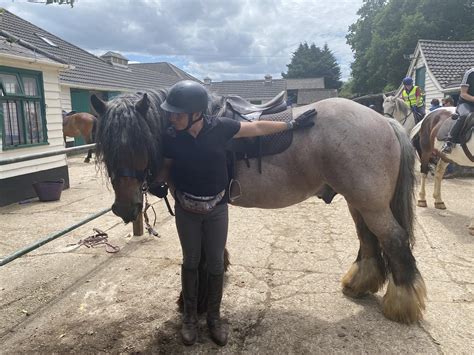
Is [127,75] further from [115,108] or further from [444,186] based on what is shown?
[115,108]

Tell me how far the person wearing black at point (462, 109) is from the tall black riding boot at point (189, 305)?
4.67 m

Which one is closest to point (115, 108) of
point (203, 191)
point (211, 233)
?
point (203, 191)

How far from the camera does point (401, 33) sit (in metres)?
29.9

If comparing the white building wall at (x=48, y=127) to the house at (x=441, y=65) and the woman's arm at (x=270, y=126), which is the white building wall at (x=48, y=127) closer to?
the woman's arm at (x=270, y=126)

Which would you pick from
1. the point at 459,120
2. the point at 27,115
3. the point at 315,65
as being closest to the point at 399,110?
the point at 459,120

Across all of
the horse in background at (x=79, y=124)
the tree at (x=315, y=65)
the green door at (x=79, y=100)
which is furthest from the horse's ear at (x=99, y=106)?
the tree at (x=315, y=65)

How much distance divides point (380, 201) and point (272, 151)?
0.87 metres

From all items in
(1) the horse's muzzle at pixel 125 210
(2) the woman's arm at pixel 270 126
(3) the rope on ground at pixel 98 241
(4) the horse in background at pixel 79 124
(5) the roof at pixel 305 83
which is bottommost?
(3) the rope on ground at pixel 98 241

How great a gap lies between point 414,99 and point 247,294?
8651 millimetres

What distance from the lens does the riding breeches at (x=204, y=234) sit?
7.95ft

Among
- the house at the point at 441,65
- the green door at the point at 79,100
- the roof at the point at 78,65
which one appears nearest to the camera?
the roof at the point at 78,65

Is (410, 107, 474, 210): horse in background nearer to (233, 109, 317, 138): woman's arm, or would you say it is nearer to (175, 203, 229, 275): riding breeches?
(233, 109, 317, 138): woman's arm

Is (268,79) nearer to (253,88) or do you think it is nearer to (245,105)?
(253,88)

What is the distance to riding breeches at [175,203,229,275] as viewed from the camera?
7.95ft
